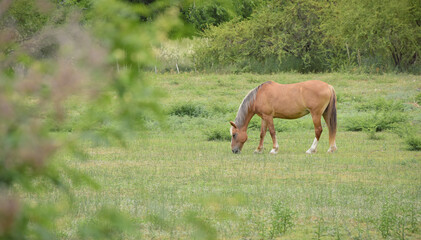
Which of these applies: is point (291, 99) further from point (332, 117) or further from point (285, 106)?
point (332, 117)

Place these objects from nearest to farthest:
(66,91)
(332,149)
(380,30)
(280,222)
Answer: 1. (66,91)
2. (280,222)
3. (332,149)
4. (380,30)

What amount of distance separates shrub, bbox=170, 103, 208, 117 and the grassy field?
0.11ft

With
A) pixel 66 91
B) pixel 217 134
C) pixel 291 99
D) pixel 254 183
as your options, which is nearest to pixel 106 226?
pixel 66 91

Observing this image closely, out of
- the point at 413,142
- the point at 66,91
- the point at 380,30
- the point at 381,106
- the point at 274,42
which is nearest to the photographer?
the point at 66,91

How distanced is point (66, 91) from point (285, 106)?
10735 mm

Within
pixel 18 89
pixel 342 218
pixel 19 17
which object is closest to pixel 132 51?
pixel 18 89

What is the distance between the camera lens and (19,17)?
128 inches

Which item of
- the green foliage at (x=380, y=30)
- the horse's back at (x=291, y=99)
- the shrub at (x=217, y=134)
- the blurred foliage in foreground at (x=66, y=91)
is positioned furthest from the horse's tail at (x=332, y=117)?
the green foliage at (x=380, y=30)

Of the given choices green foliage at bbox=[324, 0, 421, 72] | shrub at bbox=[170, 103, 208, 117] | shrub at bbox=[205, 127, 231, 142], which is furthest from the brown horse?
green foliage at bbox=[324, 0, 421, 72]

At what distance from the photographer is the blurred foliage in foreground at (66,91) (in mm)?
1933

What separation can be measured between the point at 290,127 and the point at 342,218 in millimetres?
9625

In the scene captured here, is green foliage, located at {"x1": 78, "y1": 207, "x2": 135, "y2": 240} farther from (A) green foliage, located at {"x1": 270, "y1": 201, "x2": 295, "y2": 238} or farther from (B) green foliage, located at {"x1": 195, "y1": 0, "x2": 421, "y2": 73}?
(B) green foliage, located at {"x1": 195, "y1": 0, "x2": 421, "y2": 73}

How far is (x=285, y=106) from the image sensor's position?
12438mm

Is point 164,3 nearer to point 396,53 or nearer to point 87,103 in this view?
point 87,103
